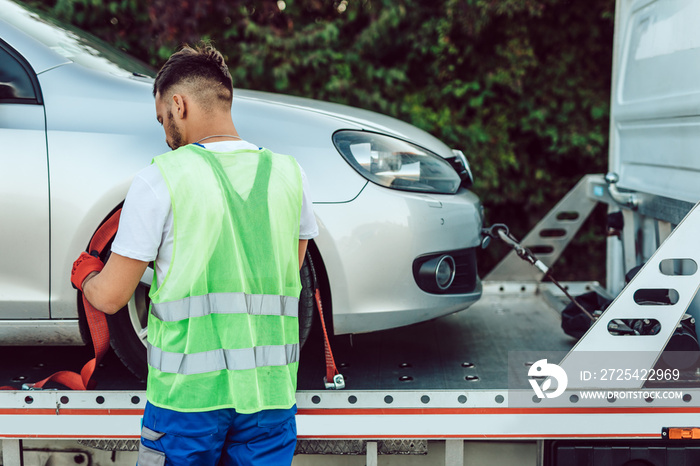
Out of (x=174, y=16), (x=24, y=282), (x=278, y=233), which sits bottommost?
(x=24, y=282)

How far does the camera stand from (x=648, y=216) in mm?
2900

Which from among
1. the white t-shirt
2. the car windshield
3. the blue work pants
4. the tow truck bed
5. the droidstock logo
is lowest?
the tow truck bed

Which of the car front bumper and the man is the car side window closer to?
the man

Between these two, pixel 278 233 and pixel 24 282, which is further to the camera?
pixel 24 282

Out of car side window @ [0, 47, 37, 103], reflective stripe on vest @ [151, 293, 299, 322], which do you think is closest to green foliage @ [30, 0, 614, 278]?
car side window @ [0, 47, 37, 103]

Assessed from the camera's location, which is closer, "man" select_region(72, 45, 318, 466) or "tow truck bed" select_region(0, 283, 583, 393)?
"man" select_region(72, 45, 318, 466)

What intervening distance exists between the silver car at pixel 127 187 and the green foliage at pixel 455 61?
3.60m

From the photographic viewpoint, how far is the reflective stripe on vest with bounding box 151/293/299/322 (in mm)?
1510

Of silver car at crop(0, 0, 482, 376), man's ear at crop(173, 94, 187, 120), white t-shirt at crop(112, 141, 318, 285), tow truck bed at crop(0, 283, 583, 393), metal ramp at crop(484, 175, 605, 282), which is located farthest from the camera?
metal ramp at crop(484, 175, 605, 282)

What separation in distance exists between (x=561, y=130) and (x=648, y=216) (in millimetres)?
3434

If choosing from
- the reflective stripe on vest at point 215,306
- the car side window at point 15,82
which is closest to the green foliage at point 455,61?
the car side window at point 15,82

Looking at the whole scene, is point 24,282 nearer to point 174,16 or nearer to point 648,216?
point 648,216

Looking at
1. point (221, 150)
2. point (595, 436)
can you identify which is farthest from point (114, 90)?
point (595, 436)

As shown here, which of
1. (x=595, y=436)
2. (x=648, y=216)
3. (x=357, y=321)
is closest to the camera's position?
(x=595, y=436)
